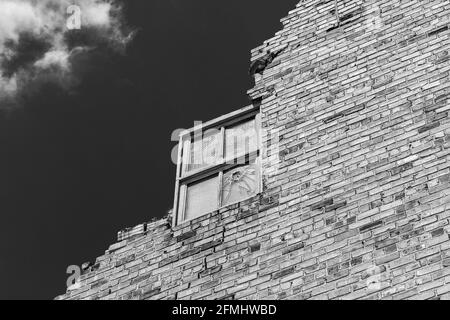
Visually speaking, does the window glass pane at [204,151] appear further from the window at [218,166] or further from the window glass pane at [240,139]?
the window glass pane at [240,139]

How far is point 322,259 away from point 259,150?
2.48 metres

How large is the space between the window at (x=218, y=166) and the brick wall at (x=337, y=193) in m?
0.31

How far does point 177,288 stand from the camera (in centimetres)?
983

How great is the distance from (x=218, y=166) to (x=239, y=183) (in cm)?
51

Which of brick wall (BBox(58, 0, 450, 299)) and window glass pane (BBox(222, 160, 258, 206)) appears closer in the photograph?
brick wall (BBox(58, 0, 450, 299))

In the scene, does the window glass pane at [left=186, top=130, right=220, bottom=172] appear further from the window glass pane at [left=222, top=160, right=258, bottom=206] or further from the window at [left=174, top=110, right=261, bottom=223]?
the window glass pane at [left=222, top=160, right=258, bottom=206]

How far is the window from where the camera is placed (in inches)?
439

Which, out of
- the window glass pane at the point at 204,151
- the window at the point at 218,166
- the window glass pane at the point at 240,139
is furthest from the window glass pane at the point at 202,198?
the window glass pane at the point at 240,139

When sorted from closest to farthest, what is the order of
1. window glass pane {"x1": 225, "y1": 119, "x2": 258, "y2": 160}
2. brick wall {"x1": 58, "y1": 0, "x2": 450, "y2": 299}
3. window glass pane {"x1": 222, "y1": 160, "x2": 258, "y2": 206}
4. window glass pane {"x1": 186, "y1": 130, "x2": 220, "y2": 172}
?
brick wall {"x1": 58, "y1": 0, "x2": 450, "y2": 299} < window glass pane {"x1": 222, "y1": 160, "x2": 258, "y2": 206} < window glass pane {"x1": 225, "y1": 119, "x2": 258, "y2": 160} < window glass pane {"x1": 186, "y1": 130, "x2": 220, "y2": 172}

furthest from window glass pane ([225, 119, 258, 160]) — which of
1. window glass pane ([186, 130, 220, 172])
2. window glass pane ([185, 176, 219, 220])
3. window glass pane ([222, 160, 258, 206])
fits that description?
window glass pane ([185, 176, 219, 220])

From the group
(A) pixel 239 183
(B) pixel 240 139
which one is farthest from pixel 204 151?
(A) pixel 239 183

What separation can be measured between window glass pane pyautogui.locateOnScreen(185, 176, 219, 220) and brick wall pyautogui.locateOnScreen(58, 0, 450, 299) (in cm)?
37

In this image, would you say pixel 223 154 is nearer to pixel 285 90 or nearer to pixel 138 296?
pixel 285 90
